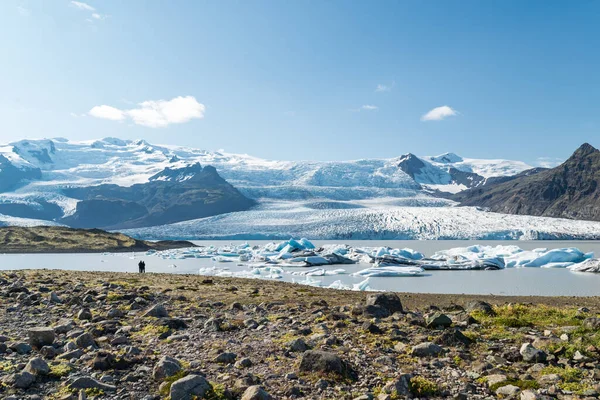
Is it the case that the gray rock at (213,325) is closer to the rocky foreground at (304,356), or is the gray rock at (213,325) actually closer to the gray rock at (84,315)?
the rocky foreground at (304,356)

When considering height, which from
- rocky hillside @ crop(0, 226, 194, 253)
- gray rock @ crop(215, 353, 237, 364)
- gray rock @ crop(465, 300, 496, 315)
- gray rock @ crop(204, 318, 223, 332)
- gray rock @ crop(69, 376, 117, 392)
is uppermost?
gray rock @ crop(69, 376, 117, 392)

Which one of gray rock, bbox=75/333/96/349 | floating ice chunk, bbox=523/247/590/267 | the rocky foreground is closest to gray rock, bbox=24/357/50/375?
the rocky foreground

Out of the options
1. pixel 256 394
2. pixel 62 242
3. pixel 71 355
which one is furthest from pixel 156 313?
pixel 62 242

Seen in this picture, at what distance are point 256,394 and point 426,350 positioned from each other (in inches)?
107

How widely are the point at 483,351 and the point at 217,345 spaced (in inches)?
160

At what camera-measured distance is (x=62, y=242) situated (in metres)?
75.9

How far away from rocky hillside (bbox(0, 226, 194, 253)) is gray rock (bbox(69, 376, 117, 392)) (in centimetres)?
7425

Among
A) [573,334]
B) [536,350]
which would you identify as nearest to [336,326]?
[536,350]

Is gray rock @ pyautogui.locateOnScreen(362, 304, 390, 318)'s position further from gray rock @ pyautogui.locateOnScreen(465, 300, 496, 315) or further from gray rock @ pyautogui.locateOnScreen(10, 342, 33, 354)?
gray rock @ pyautogui.locateOnScreen(10, 342, 33, 354)

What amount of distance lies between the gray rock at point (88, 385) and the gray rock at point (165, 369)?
0.52m

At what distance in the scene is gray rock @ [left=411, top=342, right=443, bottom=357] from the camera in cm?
650

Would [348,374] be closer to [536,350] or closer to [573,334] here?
[536,350]

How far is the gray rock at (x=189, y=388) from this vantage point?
5125mm

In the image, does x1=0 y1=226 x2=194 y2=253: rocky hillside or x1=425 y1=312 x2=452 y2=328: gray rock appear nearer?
x1=425 y1=312 x2=452 y2=328: gray rock
